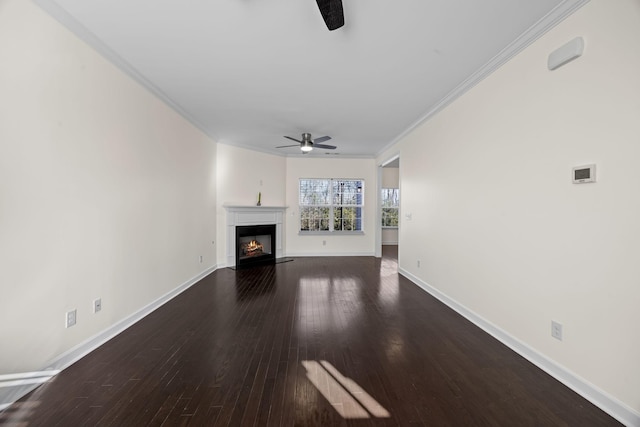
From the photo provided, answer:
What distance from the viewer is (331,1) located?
1.54 meters

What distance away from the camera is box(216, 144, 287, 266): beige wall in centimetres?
555

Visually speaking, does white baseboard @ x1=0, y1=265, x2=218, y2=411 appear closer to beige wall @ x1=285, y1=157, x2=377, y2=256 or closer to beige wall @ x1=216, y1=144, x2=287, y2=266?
beige wall @ x1=216, y1=144, x2=287, y2=266

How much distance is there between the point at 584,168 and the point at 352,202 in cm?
557

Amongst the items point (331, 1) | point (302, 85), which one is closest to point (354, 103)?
point (302, 85)

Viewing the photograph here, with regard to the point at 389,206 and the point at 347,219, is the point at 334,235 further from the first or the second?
the point at 389,206

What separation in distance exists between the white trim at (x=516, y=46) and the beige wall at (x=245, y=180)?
4.04 meters

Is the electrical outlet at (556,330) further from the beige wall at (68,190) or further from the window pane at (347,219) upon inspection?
the window pane at (347,219)

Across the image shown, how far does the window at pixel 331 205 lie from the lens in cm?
713

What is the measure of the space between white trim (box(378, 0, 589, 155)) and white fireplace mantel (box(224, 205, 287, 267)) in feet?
13.7

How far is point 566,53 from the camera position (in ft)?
6.09

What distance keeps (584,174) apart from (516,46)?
1.30 meters

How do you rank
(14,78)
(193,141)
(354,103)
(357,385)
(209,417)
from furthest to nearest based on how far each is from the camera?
(193,141), (354,103), (357,385), (14,78), (209,417)

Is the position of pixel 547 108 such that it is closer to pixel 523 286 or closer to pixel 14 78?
Answer: pixel 523 286

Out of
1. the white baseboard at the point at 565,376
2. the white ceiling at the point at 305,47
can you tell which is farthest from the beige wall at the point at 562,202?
the white ceiling at the point at 305,47
